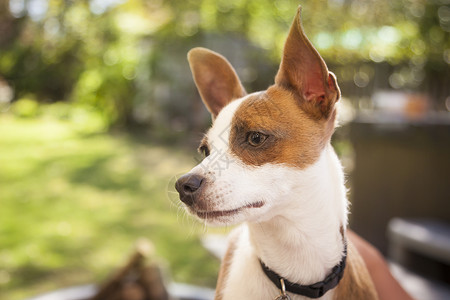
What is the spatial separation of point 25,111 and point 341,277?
975 centimetres

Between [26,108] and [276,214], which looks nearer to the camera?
[276,214]

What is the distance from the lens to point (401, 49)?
12.5ft

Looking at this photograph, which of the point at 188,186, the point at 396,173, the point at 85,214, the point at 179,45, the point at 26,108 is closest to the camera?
the point at 188,186

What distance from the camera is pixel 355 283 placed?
1.02 meters

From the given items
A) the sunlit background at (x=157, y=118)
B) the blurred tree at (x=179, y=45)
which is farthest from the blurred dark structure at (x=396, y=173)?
the blurred tree at (x=179, y=45)

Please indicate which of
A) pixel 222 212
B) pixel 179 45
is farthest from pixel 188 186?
pixel 179 45

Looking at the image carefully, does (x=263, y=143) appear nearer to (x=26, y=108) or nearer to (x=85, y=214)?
(x=85, y=214)

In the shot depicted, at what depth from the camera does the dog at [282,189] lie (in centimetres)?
98

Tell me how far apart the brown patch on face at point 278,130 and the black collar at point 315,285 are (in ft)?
0.81

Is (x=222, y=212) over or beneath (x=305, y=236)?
over

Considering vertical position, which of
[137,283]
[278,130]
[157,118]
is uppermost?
[278,130]

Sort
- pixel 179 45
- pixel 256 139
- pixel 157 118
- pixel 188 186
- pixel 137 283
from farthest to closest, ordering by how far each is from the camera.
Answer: pixel 157 118 → pixel 179 45 → pixel 137 283 → pixel 256 139 → pixel 188 186

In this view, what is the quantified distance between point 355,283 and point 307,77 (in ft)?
1.58

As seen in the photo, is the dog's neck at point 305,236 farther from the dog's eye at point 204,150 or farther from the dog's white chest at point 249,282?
the dog's eye at point 204,150
